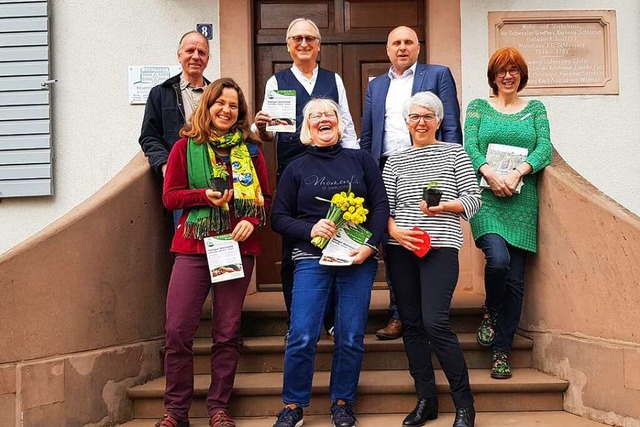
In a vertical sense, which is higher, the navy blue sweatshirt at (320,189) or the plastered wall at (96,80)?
the plastered wall at (96,80)

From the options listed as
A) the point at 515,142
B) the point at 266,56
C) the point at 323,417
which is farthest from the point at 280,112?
the point at 266,56

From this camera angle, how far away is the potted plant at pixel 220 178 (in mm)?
3709

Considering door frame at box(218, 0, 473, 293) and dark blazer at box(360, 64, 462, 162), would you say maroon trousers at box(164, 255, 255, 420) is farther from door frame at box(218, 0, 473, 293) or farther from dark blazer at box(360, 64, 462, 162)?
door frame at box(218, 0, 473, 293)

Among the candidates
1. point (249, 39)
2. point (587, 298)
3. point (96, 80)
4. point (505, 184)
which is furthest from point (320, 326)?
point (96, 80)

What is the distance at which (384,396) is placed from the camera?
4.06m

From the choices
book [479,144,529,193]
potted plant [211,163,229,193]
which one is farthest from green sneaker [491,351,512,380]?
potted plant [211,163,229,193]

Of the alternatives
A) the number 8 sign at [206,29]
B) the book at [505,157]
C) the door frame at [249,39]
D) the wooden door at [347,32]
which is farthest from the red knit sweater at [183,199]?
the wooden door at [347,32]

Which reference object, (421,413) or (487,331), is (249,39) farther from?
(421,413)

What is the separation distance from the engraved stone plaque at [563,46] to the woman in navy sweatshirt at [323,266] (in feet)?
8.99

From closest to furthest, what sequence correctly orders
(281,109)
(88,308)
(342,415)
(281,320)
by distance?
1. (342,415)
2. (88,308)
3. (281,109)
4. (281,320)

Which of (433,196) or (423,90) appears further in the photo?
(423,90)

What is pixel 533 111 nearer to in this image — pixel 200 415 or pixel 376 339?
pixel 376 339

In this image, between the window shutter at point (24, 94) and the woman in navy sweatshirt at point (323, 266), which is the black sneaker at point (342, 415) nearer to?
the woman in navy sweatshirt at point (323, 266)

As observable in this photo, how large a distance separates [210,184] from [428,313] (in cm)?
134
